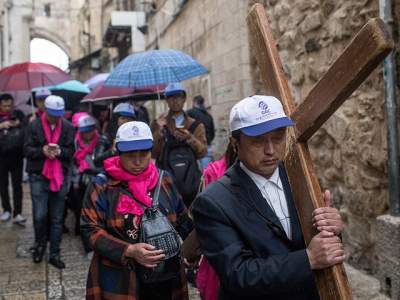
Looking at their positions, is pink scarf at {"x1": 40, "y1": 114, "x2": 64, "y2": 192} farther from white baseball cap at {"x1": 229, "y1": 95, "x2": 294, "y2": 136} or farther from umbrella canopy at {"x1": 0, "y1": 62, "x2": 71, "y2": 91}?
white baseball cap at {"x1": 229, "y1": 95, "x2": 294, "y2": 136}

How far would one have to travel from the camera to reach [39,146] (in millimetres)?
5512

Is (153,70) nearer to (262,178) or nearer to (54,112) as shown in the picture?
(54,112)

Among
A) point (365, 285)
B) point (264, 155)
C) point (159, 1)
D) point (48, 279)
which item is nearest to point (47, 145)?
point (48, 279)

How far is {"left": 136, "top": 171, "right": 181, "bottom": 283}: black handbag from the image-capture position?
2.71 m

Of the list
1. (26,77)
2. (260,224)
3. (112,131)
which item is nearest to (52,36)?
(26,77)

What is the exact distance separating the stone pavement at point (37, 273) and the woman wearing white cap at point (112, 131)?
1130 millimetres

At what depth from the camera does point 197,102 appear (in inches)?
338

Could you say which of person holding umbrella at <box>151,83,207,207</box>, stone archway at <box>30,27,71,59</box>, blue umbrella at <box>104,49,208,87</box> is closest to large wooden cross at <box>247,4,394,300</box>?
person holding umbrella at <box>151,83,207,207</box>

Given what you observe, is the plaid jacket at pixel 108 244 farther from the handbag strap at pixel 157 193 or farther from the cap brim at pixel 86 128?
the cap brim at pixel 86 128

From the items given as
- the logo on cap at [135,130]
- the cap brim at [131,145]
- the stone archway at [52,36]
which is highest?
the stone archway at [52,36]

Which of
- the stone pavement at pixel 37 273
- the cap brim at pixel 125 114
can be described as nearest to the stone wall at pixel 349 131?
the stone pavement at pixel 37 273

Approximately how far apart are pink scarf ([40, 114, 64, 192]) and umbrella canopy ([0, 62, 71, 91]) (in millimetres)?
2436

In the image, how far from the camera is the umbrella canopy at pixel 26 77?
773 centimetres

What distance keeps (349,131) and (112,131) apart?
255 centimetres
